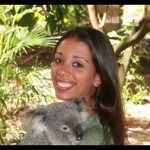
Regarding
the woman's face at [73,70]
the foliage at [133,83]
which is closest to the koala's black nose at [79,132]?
the woman's face at [73,70]

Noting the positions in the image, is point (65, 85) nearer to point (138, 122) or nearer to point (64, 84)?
point (64, 84)

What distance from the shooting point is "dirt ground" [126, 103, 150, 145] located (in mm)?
3449

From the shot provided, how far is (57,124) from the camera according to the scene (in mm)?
945

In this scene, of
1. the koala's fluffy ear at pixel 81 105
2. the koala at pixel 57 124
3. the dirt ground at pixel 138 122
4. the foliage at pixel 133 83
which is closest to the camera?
the koala at pixel 57 124

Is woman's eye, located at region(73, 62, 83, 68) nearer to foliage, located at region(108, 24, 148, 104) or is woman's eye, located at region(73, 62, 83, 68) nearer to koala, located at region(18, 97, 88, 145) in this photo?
koala, located at region(18, 97, 88, 145)

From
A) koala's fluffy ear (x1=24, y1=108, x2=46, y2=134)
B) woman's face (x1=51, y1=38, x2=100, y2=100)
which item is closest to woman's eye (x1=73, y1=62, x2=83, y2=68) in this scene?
woman's face (x1=51, y1=38, x2=100, y2=100)

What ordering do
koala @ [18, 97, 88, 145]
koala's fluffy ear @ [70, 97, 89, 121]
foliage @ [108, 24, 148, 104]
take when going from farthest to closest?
1. foliage @ [108, 24, 148, 104]
2. koala's fluffy ear @ [70, 97, 89, 121]
3. koala @ [18, 97, 88, 145]

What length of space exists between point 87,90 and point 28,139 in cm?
27

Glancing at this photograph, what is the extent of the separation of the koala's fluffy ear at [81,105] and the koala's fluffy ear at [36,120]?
3.7 inches

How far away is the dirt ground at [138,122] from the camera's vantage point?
3.45 m

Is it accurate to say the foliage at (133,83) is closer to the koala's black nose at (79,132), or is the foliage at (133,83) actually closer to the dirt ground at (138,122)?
the dirt ground at (138,122)

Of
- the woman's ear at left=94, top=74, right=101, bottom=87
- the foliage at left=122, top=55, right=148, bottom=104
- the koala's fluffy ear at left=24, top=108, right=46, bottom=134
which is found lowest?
the foliage at left=122, top=55, right=148, bottom=104

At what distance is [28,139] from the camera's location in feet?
2.82

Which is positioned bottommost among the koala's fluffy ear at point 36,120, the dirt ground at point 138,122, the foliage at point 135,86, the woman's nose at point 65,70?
the dirt ground at point 138,122
